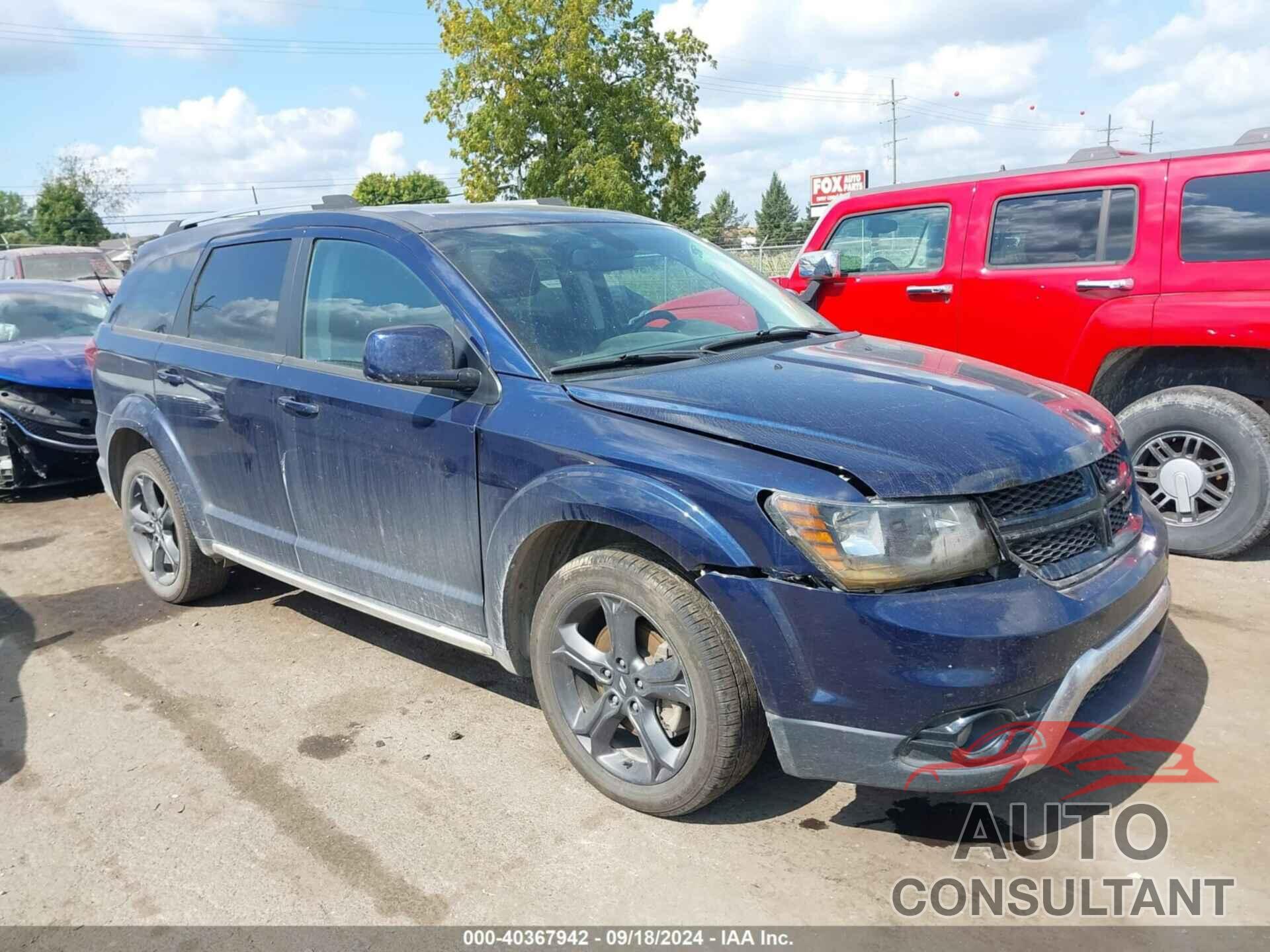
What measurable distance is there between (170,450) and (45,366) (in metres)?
3.40

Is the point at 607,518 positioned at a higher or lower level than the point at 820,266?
lower

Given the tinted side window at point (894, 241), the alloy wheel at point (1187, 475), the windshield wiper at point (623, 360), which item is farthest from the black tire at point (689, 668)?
the tinted side window at point (894, 241)

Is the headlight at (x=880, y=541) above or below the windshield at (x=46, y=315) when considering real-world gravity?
below

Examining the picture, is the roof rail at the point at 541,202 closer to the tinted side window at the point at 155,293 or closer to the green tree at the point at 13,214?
the tinted side window at the point at 155,293

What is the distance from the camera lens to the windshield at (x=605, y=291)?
11.1 feet

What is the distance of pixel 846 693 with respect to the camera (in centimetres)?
254

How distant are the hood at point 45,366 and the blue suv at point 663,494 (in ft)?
10.8

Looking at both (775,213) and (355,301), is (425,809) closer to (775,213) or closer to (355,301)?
(355,301)

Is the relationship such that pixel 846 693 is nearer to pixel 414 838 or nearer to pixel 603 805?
pixel 603 805

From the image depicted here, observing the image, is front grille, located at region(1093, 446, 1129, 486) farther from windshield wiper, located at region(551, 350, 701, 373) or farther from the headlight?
windshield wiper, located at region(551, 350, 701, 373)

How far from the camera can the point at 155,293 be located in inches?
Result: 199

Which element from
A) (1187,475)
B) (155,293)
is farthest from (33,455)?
(1187,475)

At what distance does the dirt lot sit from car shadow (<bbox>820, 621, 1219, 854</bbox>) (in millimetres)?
11

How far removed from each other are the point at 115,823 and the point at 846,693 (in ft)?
7.61
